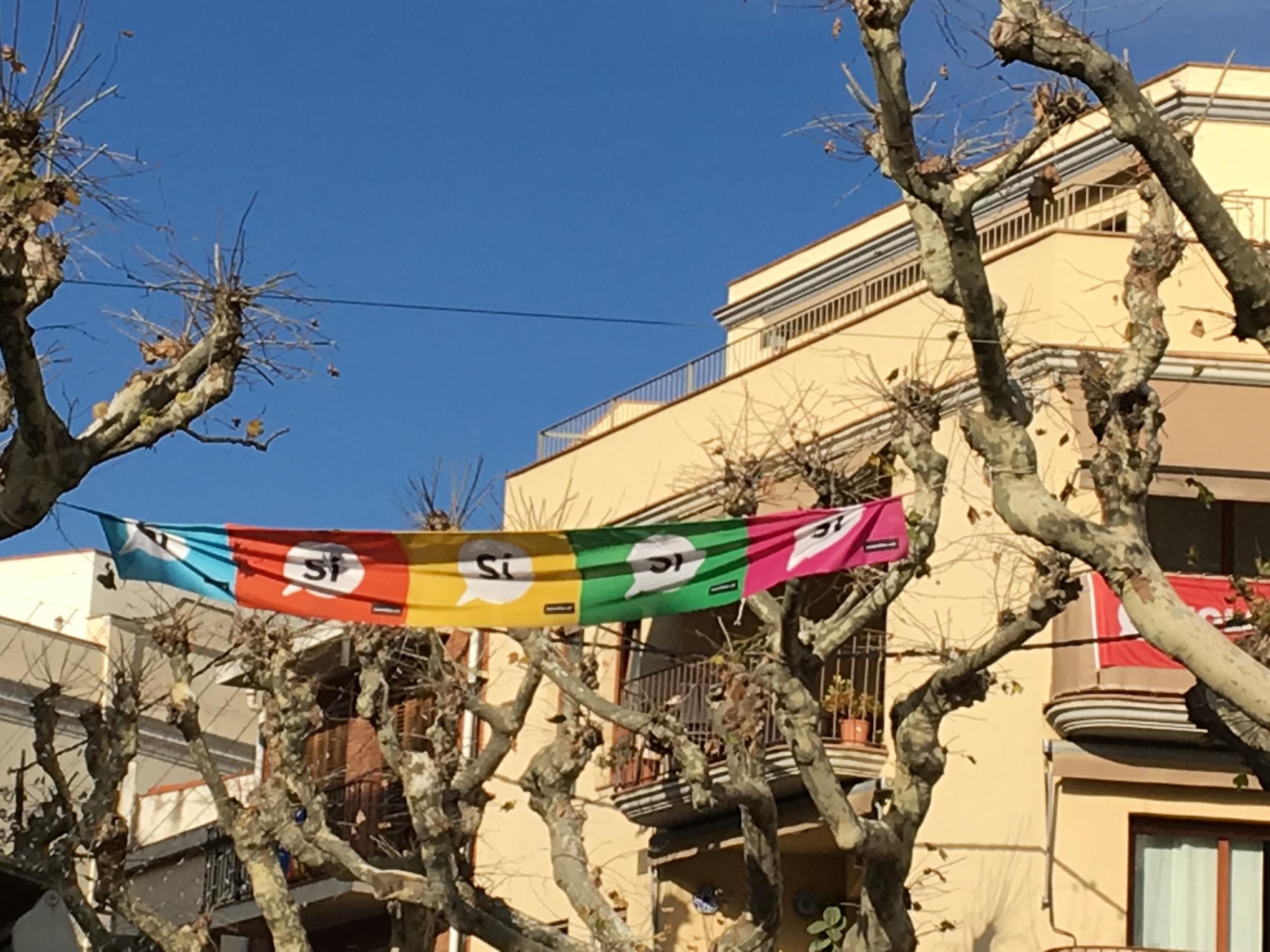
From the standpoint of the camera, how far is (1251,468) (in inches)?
808

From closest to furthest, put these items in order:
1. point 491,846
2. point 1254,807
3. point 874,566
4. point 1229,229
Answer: point 1229,229 < point 874,566 < point 1254,807 < point 491,846

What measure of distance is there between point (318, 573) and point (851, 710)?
7.94 meters

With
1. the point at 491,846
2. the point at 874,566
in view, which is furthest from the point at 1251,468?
the point at 491,846

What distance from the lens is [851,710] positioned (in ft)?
71.2

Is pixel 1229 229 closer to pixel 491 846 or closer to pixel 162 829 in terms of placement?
pixel 491 846

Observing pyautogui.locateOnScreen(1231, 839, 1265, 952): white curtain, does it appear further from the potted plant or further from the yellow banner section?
the yellow banner section

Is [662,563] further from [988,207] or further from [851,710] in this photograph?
[988,207]

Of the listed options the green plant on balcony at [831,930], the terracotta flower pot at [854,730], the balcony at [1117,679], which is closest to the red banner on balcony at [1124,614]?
the balcony at [1117,679]

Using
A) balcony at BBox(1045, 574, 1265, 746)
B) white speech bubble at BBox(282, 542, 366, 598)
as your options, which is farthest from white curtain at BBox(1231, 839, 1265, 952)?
white speech bubble at BBox(282, 542, 366, 598)

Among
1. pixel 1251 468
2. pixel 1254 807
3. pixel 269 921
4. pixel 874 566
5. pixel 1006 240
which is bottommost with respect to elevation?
pixel 269 921

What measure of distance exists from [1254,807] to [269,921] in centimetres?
789

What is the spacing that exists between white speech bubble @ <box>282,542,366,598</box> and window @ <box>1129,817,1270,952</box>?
7.94m

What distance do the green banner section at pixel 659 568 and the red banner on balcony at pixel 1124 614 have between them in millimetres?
5366

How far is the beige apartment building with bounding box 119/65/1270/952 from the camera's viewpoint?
1994cm
